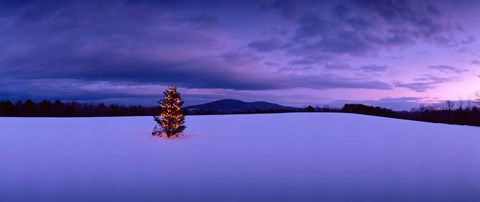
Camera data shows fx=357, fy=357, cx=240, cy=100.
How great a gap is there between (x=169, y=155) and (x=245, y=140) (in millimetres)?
6829

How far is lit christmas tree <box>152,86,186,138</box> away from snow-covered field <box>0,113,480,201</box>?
4.56ft

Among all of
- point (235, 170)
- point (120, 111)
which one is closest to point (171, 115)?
point (235, 170)

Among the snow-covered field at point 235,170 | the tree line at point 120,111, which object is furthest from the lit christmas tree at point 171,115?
the tree line at point 120,111

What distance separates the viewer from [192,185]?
11.4m

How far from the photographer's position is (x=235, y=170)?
1364cm

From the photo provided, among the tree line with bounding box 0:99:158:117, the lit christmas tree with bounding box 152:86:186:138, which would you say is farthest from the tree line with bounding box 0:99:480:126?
the lit christmas tree with bounding box 152:86:186:138

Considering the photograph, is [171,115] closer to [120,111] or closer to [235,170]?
[235,170]

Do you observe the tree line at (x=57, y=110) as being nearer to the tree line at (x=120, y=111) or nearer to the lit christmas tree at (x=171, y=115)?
the tree line at (x=120, y=111)

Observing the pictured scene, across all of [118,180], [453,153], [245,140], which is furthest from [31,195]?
[453,153]

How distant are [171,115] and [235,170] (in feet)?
36.4

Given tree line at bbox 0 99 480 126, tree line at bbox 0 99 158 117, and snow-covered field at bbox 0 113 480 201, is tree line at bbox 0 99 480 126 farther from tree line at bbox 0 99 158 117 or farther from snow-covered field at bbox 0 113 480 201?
snow-covered field at bbox 0 113 480 201

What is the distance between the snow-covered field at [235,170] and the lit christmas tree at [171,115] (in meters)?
1.39

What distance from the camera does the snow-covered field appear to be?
1045 centimetres

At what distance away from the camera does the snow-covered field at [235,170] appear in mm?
10445
